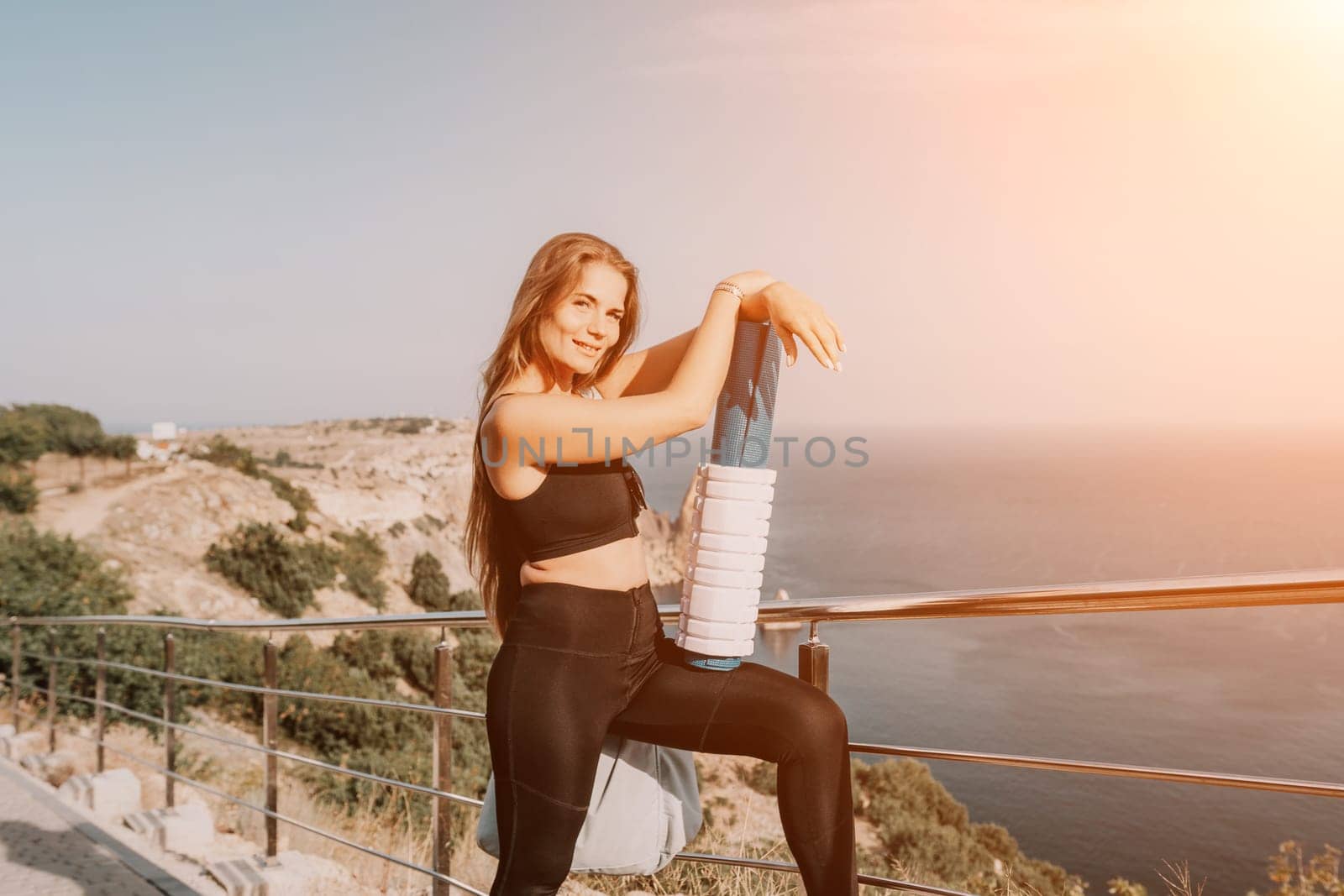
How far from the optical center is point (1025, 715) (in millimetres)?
47469

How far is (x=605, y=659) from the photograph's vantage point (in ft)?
4.85

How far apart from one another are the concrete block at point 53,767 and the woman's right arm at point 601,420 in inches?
173

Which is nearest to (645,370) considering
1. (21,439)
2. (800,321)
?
(800,321)

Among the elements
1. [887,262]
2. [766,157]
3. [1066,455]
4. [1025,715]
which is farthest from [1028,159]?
[1066,455]

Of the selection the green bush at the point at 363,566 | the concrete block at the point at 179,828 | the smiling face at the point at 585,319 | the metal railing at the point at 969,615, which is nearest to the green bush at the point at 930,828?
the green bush at the point at 363,566

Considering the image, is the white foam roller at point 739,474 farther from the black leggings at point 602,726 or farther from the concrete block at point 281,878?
the concrete block at point 281,878

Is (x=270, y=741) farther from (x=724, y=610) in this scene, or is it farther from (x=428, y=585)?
(x=428, y=585)

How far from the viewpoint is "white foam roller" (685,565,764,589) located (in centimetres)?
144

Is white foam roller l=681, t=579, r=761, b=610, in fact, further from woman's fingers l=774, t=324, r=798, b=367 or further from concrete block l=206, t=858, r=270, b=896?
concrete block l=206, t=858, r=270, b=896

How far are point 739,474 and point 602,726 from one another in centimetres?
46

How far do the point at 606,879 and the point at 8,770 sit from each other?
3159 mm

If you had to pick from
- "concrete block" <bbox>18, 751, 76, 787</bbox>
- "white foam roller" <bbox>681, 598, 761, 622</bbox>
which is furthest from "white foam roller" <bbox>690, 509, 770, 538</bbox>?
"concrete block" <bbox>18, 751, 76, 787</bbox>

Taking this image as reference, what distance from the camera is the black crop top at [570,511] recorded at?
1489 mm

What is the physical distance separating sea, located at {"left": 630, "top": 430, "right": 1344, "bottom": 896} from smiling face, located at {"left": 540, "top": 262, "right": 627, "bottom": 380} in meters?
0.28
